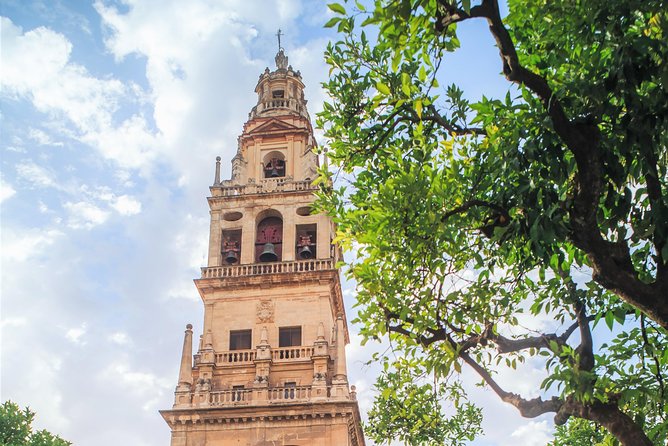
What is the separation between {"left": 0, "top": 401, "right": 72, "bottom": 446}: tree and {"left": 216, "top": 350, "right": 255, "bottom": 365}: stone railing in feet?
30.3

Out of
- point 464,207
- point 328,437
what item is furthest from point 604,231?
point 328,437

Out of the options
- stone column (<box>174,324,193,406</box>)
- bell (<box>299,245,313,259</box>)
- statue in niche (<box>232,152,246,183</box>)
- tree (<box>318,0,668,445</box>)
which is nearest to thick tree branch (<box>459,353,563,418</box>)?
tree (<box>318,0,668,445</box>)

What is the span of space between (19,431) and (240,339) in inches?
471

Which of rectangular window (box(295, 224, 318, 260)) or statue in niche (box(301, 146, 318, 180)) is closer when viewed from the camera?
rectangular window (box(295, 224, 318, 260))

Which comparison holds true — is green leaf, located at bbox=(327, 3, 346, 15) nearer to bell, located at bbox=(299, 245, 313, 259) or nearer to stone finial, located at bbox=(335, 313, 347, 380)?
stone finial, located at bbox=(335, 313, 347, 380)

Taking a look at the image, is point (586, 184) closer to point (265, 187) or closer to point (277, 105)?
point (265, 187)

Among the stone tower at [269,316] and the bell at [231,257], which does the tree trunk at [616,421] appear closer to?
the stone tower at [269,316]

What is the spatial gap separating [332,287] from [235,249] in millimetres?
5678

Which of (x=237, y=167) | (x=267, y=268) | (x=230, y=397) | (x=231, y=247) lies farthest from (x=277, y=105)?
(x=230, y=397)

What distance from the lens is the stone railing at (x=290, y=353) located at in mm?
36594

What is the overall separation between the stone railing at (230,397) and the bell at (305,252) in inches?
311

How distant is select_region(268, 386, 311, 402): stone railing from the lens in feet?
114

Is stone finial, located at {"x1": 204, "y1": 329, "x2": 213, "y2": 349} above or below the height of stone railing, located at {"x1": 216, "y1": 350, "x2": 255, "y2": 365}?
above

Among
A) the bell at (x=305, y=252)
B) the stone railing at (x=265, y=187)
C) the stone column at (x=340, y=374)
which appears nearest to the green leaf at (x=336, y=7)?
the stone column at (x=340, y=374)
